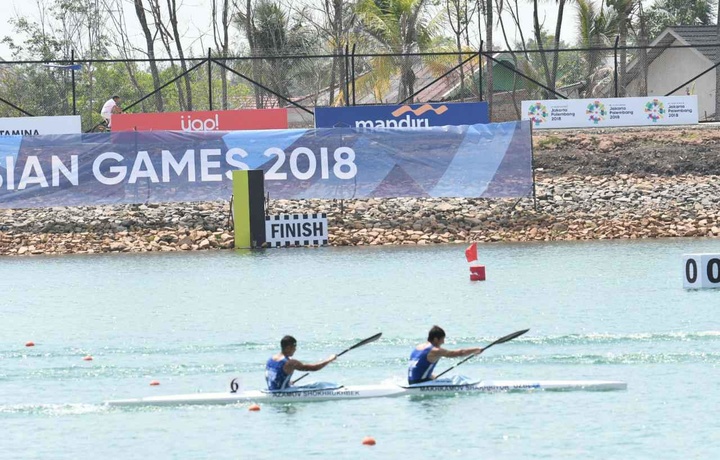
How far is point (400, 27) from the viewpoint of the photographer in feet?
186

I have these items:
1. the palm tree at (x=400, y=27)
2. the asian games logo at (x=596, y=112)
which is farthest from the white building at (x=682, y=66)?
the asian games logo at (x=596, y=112)

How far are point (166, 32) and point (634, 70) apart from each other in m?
21.6

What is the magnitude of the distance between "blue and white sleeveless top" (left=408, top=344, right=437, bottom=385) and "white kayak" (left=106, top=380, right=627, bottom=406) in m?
0.11

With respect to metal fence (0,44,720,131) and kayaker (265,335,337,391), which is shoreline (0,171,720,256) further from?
kayaker (265,335,337,391)

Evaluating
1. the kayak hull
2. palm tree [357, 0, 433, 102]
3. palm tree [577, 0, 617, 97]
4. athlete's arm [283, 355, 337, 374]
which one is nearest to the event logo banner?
palm tree [357, 0, 433, 102]

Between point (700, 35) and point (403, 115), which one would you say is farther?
point (700, 35)

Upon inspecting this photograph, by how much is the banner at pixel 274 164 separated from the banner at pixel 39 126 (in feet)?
10.9

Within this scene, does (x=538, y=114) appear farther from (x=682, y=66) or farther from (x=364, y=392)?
(x=364, y=392)

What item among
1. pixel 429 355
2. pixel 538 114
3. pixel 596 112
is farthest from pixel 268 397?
pixel 596 112

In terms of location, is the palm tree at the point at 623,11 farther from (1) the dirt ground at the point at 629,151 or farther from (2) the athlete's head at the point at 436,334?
(2) the athlete's head at the point at 436,334

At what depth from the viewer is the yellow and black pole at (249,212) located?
1465 inches

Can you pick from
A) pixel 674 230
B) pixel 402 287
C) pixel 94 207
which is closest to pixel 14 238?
pixel 94 207

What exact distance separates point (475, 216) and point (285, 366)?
2127 cm

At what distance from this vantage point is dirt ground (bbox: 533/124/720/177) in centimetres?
4216
